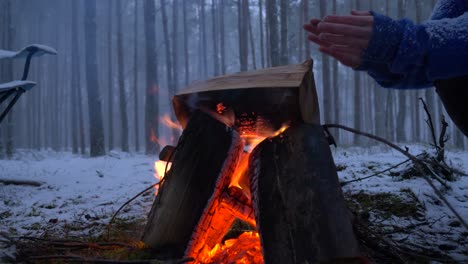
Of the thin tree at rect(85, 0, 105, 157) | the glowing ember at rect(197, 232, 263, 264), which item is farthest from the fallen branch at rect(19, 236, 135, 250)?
the thin tree at rect(85, 0, 105, 157)

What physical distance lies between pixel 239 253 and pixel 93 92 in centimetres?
1162

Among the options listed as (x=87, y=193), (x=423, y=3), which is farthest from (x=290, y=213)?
(x=423, y=3)

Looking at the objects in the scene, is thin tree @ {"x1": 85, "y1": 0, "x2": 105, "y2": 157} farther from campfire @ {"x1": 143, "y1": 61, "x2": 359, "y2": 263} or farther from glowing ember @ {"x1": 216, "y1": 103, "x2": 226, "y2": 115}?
glowing ember @ {"x1": 216, "y1": 103, "x2": 226, "y2": 115}

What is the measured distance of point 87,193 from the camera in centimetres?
539

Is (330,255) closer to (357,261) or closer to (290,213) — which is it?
(357,261)

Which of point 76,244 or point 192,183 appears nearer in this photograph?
point 192,183

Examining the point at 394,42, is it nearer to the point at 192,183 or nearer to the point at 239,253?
the point at 192,183

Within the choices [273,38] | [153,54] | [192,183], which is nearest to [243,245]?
[192,183]

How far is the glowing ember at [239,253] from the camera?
2.09 metres

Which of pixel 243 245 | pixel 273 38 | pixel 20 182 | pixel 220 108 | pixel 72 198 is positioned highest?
pixel 273 38

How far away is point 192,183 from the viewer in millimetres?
2025

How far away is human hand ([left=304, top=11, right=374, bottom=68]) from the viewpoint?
1497mm

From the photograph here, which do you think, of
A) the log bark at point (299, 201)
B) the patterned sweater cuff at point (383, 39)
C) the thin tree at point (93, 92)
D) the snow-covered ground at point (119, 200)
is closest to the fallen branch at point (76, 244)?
the log bark at point (299, 201)

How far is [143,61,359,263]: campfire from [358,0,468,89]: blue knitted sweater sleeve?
1.48 feet
